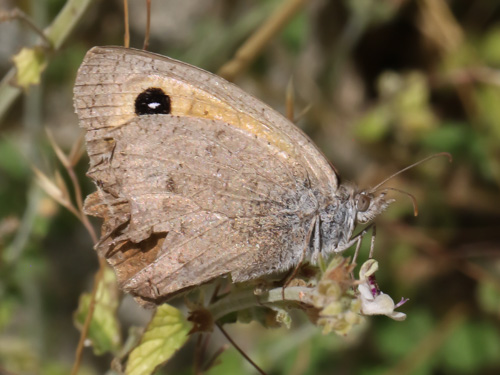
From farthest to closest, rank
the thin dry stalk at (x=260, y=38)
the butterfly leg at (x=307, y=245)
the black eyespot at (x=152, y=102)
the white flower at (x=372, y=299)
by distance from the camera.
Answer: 1. the thin dry stalk at (x=260, y=38)
2. the black eyespot at (x=152, y=102)
3. the butterfly leg at (x=307, y=245)
4. the white flower at (x=372, y=299)

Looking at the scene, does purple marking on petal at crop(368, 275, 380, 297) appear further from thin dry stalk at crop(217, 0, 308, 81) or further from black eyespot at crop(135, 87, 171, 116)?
thin dry stalk at crop(217, 0, 308, 81)

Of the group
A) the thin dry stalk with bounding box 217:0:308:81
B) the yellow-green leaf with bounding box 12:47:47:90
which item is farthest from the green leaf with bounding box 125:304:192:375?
the thin dry stalk with bounding box 217:0:308:81

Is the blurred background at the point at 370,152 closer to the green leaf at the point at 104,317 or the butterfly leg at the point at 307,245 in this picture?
the green leaf at the point at 104,317

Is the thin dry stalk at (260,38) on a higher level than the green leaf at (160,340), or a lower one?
higher

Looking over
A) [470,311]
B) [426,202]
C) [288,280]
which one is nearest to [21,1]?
[288,280]

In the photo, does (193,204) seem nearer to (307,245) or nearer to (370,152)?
(307,245)

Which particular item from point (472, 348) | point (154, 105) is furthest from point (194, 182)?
point (472, 348)

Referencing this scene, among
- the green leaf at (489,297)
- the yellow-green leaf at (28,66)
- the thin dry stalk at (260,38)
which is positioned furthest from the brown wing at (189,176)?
the green leaf at (489,297)
